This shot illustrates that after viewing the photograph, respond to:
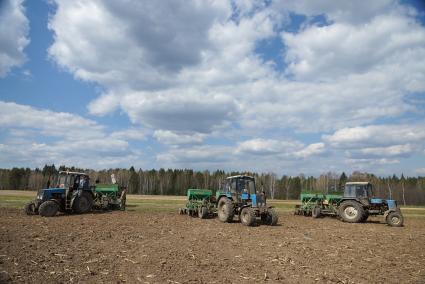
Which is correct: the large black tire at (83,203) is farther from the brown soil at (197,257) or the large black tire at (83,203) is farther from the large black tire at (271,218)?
the large black tire at (271,218)

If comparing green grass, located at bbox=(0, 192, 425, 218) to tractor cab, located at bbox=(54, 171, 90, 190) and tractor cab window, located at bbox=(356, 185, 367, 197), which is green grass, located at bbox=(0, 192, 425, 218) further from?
tractor cab window, located at bbox=(356, 185, 367, 197)

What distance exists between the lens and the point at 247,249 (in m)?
11.4

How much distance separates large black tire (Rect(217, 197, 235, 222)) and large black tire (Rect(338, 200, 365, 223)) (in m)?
7.69

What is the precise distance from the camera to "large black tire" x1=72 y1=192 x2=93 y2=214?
21.5m

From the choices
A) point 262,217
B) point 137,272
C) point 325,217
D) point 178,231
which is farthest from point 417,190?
point 137,272

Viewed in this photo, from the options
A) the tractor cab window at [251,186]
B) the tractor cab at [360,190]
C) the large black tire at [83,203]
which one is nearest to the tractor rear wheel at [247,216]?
the tractor cab window at [251,186]

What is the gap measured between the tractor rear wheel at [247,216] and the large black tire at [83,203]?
9.71m

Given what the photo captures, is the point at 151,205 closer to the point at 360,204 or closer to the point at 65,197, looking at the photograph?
the point at 65,197

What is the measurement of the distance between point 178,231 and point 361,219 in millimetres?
12615

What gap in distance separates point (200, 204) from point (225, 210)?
377 centimetres

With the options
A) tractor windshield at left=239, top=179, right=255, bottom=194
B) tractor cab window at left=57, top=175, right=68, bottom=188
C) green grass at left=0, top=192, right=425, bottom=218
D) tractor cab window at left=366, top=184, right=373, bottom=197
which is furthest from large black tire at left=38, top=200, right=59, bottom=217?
tractor cab window at left=366, top=184, right=373, bottom=197

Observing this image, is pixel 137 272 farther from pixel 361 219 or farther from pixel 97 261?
pixel 361 219

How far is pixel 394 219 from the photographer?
68.0 feet

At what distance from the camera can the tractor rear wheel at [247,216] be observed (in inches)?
686
